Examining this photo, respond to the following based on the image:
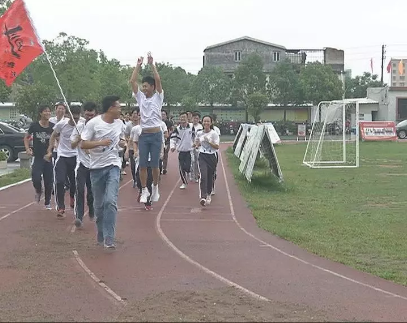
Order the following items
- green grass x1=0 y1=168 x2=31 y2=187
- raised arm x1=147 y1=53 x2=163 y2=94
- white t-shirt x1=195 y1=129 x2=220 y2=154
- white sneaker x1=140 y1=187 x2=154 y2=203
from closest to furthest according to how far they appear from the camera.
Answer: raised arm x1=147 y1=53 x2=163 y2=94
white sneaker x1=140 y1=187 x2=154 y2=203
white t-shirt x1=195 y1=129 x2=220 y2=154
green grass x1=0 y1=168 x2=31 y2=187

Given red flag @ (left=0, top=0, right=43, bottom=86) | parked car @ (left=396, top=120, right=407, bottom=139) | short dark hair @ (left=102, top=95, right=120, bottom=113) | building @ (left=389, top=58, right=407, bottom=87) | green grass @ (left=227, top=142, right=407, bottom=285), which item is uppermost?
building @ (left=389, top=58, right=407, bottom=87)

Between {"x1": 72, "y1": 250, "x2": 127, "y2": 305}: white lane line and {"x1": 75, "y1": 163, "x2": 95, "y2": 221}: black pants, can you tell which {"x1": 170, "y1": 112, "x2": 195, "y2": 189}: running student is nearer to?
{"x1": 75, "y1": 163, "x2": 95, "y2": 221}: black pants

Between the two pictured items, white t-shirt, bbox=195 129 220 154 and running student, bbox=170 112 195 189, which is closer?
white t-shirt, bbox=195 129 220 154

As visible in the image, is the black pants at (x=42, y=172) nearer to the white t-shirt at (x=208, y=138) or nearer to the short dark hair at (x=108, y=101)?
the white t-shirt at (x=208, y=138)

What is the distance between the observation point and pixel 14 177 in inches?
705

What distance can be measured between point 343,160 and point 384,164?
2.03 meters

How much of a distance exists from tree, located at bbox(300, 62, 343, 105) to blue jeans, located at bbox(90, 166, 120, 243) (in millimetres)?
51912

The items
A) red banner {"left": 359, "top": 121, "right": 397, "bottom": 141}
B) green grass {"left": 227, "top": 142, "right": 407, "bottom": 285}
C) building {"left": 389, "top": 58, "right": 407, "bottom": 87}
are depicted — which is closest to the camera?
green grass {"left": 227, "top": 142, "right": 407, "bottom": 285}

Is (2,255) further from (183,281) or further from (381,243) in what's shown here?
(381,243)

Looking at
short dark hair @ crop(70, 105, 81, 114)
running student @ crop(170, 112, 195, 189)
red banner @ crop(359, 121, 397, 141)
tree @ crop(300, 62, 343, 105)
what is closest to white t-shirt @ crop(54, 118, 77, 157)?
short dark hair @ crop(70, 105, 81, 114)

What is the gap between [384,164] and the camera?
24.2m

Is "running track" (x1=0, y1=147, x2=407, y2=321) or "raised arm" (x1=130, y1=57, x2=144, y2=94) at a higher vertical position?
"raised arm" (x1=130, y1=57, x2=144, y2=94)

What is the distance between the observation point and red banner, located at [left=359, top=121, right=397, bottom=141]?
45.4 m

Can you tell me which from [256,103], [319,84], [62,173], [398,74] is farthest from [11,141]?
[398,74]
